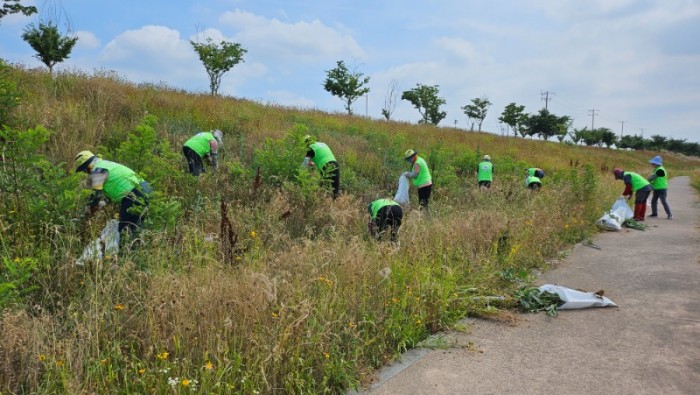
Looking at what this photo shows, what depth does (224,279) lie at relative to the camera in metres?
3.84

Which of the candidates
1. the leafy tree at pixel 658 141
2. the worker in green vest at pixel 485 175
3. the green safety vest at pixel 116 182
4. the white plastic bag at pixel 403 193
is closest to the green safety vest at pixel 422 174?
the white plastic bag at pixel 403 193

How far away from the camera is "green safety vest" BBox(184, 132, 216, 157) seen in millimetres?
8719

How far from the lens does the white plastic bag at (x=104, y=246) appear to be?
398 cm

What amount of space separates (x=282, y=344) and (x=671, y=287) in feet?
17.3

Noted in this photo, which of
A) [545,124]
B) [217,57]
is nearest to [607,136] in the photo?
[545,124]

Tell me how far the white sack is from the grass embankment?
55 cm

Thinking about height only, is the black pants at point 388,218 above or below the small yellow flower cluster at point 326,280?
above

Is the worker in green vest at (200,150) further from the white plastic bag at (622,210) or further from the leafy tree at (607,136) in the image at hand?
the leafy tree at (607,136)

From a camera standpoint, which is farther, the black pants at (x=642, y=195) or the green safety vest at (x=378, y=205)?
the black pants at (x=642, y=195)

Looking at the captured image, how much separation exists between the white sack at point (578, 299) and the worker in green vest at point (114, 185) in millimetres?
4721

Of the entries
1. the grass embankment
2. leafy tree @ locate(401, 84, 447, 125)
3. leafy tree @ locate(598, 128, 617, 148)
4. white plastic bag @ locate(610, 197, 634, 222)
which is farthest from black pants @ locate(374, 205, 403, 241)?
leafy tree @ locate(598, 128, 617, 148)

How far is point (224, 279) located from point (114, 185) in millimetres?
2396

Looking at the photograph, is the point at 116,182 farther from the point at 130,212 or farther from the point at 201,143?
the point at 201,143

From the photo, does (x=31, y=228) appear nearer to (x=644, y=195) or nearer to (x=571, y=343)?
(x=571, y=343)
